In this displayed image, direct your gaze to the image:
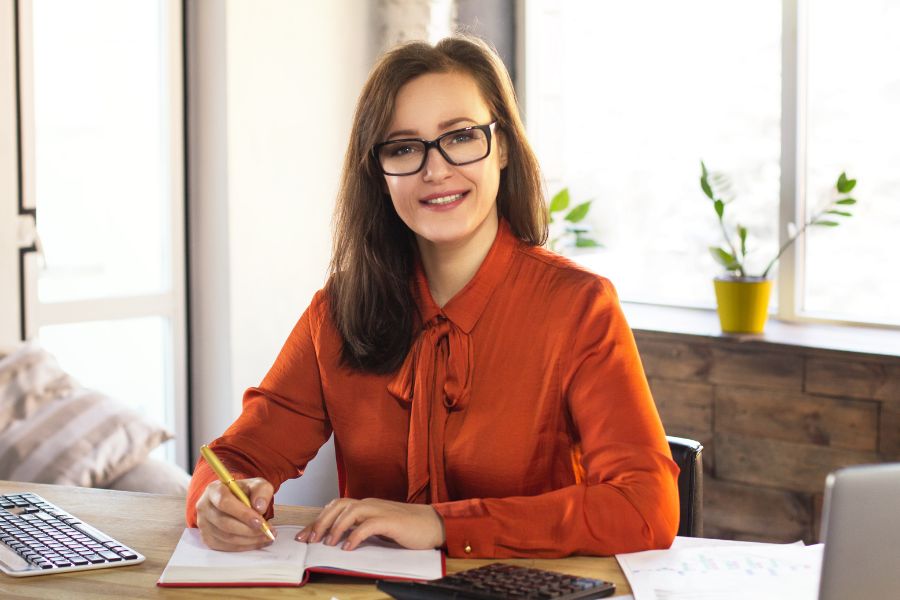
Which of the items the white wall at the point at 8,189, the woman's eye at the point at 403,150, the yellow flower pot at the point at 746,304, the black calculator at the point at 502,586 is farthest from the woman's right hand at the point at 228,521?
the yellow flower pot at the point at 746,304

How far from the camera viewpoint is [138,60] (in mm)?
3727

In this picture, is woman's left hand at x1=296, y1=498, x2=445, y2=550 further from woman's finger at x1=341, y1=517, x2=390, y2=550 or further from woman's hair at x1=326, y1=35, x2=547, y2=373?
woman's hair at x1=326, y1=35, x2=547, y2=373

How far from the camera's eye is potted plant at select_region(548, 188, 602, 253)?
4.13m

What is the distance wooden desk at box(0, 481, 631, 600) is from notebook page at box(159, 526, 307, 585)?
2 cm

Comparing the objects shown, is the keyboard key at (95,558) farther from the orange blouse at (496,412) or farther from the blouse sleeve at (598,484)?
the blouse sleeve at (598,484)

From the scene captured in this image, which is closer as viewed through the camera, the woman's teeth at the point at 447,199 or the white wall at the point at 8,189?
the woman's teeth at the point at 447,199

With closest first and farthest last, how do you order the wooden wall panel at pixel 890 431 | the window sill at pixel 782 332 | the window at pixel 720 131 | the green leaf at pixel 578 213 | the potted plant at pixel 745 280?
the wooden wall panel at pixel 890 431, the window sill at pixel 782 332, the potted plant at pixel 745 280, the window at pixel 720 131, the green leaf at pixel 578 213

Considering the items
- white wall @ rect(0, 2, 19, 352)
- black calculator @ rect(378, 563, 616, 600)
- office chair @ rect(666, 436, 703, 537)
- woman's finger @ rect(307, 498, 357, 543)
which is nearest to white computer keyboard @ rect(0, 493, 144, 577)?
woman's finger @ rect(307, 498, 357, 543)

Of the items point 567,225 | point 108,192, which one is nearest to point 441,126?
point 108,192

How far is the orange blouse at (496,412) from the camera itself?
64.3 inches

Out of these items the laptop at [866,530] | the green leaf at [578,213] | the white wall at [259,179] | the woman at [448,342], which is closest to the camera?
the laptop at [866,530]

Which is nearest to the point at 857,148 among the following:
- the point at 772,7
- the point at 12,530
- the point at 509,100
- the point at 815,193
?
the point at 815,193

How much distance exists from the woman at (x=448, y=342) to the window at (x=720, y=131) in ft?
6.65

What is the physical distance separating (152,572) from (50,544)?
190 millimetres
